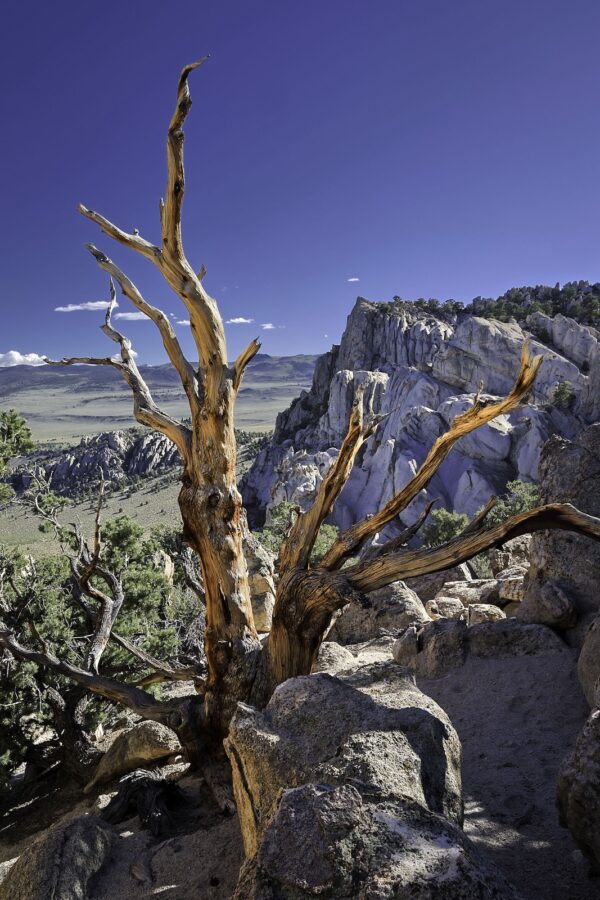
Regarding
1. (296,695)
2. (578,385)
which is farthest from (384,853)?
(578,385)

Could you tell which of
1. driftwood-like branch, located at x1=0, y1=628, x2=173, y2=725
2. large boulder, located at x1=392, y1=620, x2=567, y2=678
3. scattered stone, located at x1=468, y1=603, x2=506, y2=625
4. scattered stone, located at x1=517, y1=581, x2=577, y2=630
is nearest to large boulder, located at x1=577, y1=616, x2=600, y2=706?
large boulder, located at x1=392, y1=620, x2=567, y2=678

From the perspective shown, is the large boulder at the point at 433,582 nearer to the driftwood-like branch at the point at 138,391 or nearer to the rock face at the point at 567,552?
the rock face at the point at 567,552

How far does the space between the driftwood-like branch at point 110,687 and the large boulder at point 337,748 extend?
8.75ft

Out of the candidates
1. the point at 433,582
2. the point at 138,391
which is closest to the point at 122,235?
the point at 138,391

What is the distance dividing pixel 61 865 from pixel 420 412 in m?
66.8

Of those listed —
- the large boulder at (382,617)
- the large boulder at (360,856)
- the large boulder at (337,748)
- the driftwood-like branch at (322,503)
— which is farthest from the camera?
the large boulder at (382,617)

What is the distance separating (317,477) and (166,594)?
46645 mm

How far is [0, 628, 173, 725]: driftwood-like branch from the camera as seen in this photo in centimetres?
613

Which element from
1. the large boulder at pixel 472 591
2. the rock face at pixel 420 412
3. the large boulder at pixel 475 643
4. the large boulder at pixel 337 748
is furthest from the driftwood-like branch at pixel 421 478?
the rock face at pixel 420 412

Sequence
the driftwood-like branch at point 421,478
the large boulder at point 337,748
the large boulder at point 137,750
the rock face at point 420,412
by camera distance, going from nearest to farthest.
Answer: the large boulder at point 337,748
the driftwood-like branch at point 421,478
the large boulder at point 137,750
the rock face at point 420,412

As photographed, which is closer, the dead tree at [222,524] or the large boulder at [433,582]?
the dead tree at [222,524]

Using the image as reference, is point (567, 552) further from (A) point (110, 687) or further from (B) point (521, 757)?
(A) point (110, 687)

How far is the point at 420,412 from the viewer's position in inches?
2677

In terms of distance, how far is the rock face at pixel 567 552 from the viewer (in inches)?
318
